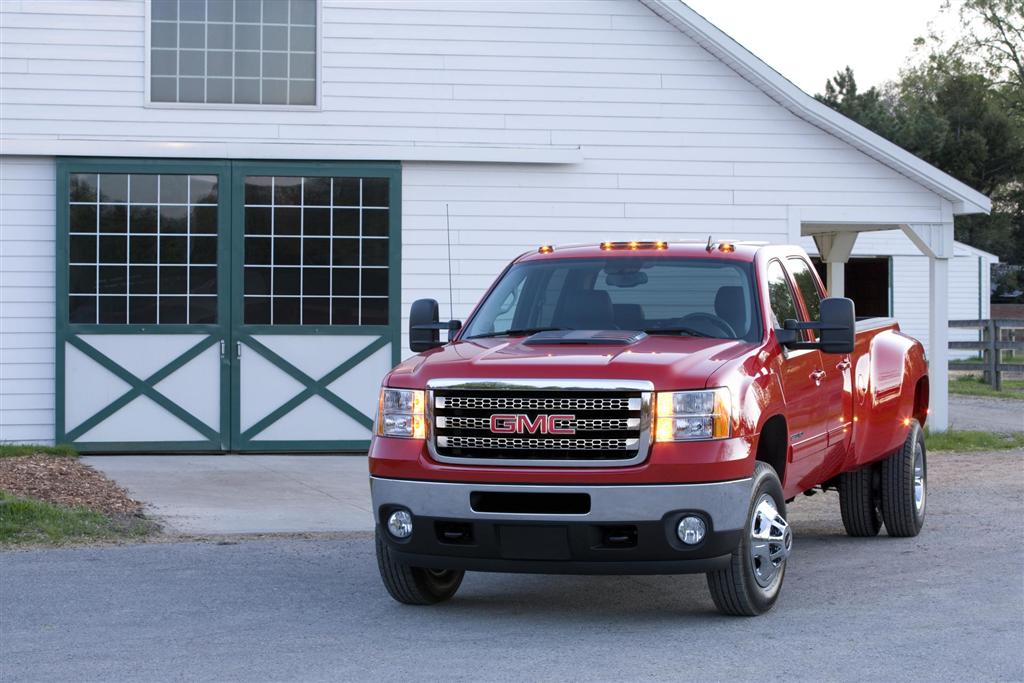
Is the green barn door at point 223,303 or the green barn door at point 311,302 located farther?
the green barn door at point 311,302

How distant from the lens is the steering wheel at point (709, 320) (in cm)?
809

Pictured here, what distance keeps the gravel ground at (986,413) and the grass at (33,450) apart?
1063 cm

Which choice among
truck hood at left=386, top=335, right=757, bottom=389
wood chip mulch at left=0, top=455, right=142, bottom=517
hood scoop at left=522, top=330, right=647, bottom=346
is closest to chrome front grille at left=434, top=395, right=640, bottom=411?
truck hood at left=386, top=335, right=757, bottom=389

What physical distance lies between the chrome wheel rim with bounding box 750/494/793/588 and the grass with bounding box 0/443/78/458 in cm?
889

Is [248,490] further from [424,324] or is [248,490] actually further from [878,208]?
[878,208]

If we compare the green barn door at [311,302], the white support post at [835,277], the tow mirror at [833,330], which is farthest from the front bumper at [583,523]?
the white support post at [835,277]

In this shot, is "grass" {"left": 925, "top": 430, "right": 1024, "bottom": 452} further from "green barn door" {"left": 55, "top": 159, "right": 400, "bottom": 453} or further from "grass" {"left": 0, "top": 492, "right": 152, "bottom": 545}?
"grass" {"left": 0, "top": 492, "right": 152, "bottom": 545}

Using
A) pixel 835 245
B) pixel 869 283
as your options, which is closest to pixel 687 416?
pixel 835 245

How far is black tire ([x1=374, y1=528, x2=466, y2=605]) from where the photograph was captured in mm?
7750

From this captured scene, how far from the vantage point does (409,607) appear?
7.96 metres

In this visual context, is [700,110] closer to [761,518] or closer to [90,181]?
[90,181]

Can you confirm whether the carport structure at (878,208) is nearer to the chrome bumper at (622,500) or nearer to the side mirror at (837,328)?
the side mirror at (837,328)

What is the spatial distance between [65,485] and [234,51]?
5322 millimetres

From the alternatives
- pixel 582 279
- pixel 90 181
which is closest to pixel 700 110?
pixel 90 181
